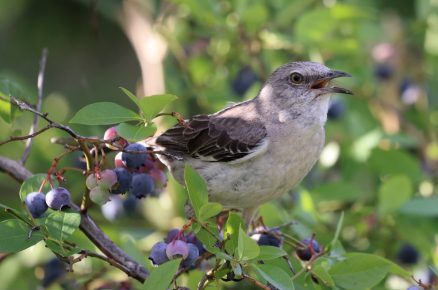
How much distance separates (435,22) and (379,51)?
1.86 ft

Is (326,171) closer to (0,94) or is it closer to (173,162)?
(173,162)

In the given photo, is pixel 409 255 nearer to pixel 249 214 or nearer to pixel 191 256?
Answer: pixel 249 214

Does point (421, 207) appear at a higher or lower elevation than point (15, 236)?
lower

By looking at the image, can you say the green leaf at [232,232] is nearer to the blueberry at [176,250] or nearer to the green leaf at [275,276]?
the green leaf at [275,276]

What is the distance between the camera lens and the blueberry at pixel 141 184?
3672mm

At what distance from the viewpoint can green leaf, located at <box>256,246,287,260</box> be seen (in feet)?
9.97

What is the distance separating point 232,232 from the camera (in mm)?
3176

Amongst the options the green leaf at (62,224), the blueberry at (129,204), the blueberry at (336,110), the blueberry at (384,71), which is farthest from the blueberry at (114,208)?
the blueberry at (384,71)

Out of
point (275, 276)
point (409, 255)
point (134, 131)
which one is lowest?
point (409, 255)

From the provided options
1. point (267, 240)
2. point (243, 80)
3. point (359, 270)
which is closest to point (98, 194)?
point (267, 240)

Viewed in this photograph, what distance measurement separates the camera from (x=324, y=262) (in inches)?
137

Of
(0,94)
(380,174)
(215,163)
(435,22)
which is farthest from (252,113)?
(435,22)

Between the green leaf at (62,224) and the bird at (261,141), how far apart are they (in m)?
1.12

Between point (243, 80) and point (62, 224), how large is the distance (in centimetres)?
278
